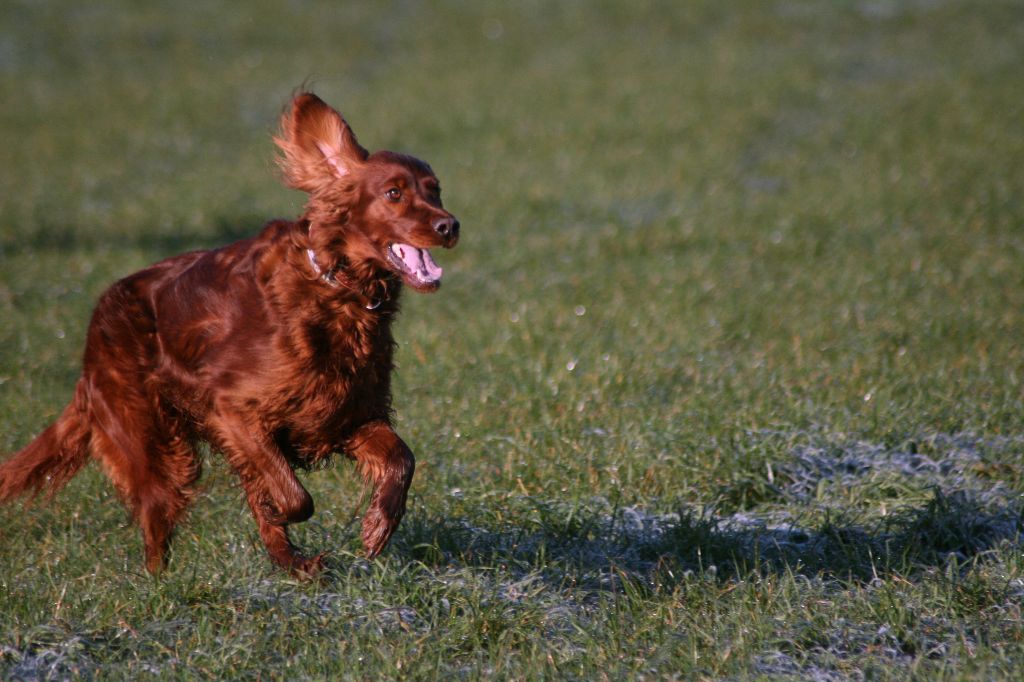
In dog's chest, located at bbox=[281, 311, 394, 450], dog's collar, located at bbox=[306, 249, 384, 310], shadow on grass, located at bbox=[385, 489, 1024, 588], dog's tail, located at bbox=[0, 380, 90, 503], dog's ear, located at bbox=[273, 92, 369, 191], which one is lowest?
shadow on grass, located at bbox=[385, 489, 1024, 588]

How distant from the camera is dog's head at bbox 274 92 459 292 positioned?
143 inches

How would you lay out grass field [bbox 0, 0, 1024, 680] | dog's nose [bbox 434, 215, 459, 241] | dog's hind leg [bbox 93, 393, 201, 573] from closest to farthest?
grass field [bbox 0, 0, 1024, 680], dog's nose [bbox 434, 215, 459, 241], dog's hind leg [bbox 93, 393, 201, 573]

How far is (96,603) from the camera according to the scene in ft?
11.6

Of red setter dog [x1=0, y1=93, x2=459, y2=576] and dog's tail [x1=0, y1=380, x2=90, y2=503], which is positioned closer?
red setter dog [x1=0, y1=93, x2=459, y2=576]

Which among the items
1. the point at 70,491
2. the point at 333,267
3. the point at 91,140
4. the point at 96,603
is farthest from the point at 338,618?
the point at 91,140

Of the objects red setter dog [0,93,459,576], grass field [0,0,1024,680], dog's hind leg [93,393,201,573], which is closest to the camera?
grass field [0,0,1024,680]

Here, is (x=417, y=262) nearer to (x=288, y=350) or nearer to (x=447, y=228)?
(x=447, y=228)

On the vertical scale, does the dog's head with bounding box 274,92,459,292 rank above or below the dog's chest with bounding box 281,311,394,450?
above

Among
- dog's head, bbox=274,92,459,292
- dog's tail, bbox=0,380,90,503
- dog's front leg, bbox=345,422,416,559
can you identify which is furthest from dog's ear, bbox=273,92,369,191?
dog's tail, bbox=0,380,90,503

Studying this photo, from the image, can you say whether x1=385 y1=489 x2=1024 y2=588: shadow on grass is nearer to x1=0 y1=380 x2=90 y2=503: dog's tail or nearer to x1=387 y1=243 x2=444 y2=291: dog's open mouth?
x1=387 y1=243 x2=444 y2=291: dog's open mouth

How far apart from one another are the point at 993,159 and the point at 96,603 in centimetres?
946

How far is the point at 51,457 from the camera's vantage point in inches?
166

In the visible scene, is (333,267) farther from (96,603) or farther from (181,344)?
(96,603)

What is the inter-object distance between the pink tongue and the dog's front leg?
0.51m
